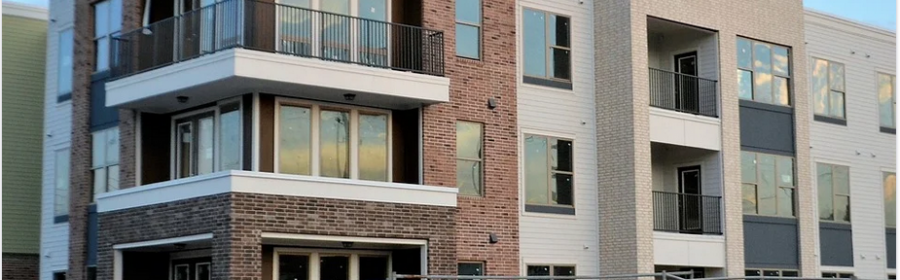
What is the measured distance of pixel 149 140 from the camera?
28.5 metres

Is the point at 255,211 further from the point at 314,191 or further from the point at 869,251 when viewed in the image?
the point at 869,251

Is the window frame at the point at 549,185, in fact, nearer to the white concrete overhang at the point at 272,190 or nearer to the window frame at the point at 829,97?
the white concrete overhang at the point at 272,190

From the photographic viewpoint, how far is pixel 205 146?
27719 mm

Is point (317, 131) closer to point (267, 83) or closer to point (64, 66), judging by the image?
point (267, 83)

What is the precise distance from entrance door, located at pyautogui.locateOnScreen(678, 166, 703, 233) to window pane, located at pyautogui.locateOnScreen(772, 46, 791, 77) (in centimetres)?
350

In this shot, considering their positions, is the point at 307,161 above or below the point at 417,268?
above

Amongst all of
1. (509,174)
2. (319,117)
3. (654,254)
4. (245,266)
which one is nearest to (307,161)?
(319,117)

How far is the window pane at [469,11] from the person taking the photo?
2933 centimetres

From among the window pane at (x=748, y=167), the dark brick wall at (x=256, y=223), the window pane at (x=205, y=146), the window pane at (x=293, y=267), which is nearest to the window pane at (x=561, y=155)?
the dark brick wall at (x=256, y=223)

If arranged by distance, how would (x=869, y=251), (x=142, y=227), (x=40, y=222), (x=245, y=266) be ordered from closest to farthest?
(x=245, y=266)
(x=142, y=227)
(x=40, y=222)
(x=869, y=251)

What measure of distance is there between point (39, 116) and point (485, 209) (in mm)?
12002

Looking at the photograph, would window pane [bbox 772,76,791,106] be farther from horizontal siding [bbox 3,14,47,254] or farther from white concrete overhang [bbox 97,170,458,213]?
horizontal siding [bbox 3,14,47,254]

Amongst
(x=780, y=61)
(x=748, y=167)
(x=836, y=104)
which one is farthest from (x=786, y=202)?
(x=836, y=104)

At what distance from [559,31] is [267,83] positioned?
8185mm
